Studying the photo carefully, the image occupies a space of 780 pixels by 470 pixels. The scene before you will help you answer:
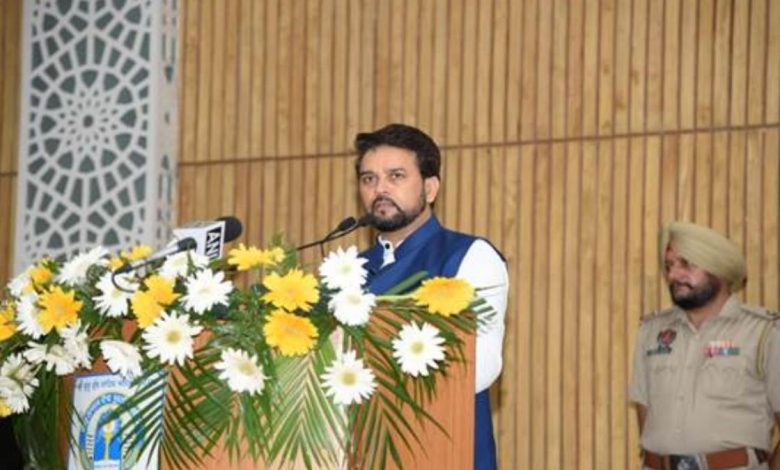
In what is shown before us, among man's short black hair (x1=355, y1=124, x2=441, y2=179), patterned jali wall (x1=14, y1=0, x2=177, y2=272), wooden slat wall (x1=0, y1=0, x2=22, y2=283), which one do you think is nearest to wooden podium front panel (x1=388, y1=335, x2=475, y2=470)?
man's short black hair (x1=355, y1=124, x2=441, y2=179)

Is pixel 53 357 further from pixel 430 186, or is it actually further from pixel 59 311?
pixel 430 186

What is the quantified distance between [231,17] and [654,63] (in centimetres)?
201

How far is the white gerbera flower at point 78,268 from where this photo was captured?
292 centimetres

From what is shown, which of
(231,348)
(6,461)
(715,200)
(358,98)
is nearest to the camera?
(231,348)

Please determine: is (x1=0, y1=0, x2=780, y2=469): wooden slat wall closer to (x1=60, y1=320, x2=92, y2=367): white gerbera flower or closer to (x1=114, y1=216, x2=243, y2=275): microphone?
(x1=114, y1=216, x2=243, y2=275): microphone

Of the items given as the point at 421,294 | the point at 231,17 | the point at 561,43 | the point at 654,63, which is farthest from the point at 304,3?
the point at 421,294

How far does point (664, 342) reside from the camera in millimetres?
5004

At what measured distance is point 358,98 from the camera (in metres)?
6.22

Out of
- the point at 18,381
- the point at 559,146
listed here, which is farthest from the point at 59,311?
the point at 559,146

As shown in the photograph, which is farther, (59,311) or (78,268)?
(78,268)

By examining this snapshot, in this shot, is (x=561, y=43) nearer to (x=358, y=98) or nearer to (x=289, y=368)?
(x=358, y=98)

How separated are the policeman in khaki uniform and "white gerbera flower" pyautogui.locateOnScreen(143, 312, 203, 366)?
8.25 feet

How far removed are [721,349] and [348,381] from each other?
2.50 meters

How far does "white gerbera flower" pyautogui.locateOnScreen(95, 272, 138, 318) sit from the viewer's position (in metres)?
2.77
